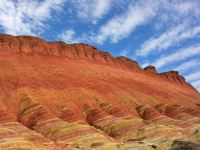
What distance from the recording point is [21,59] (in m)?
101

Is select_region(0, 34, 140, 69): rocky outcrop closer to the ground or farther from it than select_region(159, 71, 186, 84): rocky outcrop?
closer to the ground

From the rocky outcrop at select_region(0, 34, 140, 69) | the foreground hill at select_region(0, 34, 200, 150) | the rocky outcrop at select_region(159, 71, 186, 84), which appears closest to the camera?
the foreground hill at select_region(0, 34, 200, 150)

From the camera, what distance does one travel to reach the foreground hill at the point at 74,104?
6812 centimetres

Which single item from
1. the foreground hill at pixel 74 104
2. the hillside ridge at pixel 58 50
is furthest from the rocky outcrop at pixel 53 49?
the foreground hill at pixel 74 104

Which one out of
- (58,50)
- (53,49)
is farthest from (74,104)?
(58,50)

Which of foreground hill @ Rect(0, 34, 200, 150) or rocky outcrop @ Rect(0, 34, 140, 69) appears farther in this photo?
rocky outcrop @ Rect(0, 34, 140, 69)

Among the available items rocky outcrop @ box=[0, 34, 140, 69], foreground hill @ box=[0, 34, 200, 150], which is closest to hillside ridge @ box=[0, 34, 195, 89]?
rocky outcrop @ box=[0, 34, 140, 69]

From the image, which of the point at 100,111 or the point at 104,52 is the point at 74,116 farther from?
the point at 104,52

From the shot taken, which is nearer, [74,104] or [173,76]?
[74,104]

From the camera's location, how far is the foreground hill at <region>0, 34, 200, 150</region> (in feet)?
224

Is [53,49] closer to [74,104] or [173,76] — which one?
[74,104]

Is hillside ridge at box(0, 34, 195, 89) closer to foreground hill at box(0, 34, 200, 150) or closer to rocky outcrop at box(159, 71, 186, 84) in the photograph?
foreground hill at box(0, 34, 200, 150)

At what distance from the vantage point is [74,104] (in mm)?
85688

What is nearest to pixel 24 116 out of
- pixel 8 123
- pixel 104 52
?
pixel 8 123
